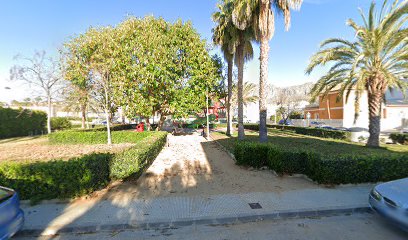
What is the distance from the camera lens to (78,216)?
430cm

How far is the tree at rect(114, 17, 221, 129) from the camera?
14.6 meters

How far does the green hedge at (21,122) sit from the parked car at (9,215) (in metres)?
23.7

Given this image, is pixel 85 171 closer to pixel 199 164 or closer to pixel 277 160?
pixel 199 164

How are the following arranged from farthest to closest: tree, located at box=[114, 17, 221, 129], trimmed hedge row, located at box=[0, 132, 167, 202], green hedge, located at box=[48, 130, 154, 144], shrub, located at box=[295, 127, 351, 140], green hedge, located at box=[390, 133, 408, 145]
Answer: shrub, located at box=[295, 127, 351, 140]
green hedge, located at box=[48, 130, 154, 144]
green hedge, located at box=[390, 133, 408, 145]
tree, located at box=[114, 17, 221, 129]
trimmed hedge row, located at box=[0, 132, 167, 202]

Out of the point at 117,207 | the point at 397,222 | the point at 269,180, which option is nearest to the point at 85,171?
the point at 117,207

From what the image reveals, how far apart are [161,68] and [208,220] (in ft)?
40.6

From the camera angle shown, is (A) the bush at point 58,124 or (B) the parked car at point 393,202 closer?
(B) the parked car at point 393,202

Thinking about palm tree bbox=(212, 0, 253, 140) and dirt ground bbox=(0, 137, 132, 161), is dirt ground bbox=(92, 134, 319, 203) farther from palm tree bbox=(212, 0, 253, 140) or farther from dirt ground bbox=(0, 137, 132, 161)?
palm tree bbox=(212, 0, 253, 140)

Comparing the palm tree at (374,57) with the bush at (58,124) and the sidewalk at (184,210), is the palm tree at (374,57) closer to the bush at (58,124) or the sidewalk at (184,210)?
the sidewalk at (184,210)

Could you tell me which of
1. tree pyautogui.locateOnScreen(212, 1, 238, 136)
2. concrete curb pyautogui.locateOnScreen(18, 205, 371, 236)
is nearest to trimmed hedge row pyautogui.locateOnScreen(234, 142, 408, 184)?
concrete curb pyautogui.locateOnScreen(18, 205, 371, 236)

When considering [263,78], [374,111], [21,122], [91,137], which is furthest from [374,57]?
[21,122]

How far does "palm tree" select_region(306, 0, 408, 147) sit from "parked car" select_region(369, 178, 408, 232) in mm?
8005

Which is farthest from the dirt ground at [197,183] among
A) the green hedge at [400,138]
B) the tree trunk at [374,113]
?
the green hedge at [400,138]

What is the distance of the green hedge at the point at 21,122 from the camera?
21.0 metres
